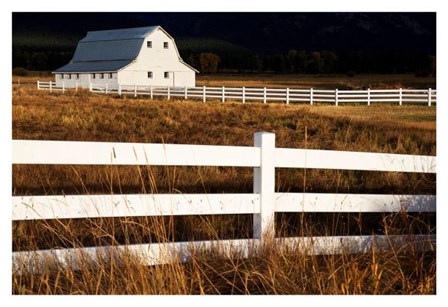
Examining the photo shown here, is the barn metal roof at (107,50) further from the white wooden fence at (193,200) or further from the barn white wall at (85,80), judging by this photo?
the white wooden fence at (193,200)

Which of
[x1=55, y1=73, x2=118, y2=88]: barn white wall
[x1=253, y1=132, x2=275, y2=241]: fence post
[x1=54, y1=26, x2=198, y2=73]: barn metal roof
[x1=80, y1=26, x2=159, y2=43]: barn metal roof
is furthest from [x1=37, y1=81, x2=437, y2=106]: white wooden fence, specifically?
[x1=253, y1=132, x2=275, y2=241]: fence post

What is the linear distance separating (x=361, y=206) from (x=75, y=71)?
77.0 feet

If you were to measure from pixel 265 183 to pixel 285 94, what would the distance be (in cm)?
1994

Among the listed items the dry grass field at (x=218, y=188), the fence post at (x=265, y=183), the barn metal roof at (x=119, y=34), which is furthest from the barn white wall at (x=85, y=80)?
the fence post at (x=265, y=183)

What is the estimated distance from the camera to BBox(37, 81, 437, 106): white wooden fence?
2525 cm

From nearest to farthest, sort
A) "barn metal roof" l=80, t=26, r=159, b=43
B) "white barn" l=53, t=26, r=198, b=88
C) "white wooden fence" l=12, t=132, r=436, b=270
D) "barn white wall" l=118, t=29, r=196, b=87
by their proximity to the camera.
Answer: "white wooden fence" l=12, t=132, r=436, b=270 < "barn white wall" l=118, t=29, r=196, b=87 < "white barn" l=53, t=26, r=198, b=88 < "barn metal roof" l=80, t=26, r=159, b=43

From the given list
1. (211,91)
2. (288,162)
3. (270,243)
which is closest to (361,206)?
(288,162)

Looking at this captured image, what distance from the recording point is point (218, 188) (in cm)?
973

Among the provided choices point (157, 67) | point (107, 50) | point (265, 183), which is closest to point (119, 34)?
point (107, 50)

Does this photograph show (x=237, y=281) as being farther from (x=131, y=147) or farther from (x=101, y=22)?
(x=101, y=22)

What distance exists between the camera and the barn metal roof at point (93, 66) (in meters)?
27.1

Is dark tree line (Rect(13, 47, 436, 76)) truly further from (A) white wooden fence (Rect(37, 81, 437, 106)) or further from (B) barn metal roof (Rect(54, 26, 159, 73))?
(B) barn metal roof (Rect(54, 26, 159, 73))

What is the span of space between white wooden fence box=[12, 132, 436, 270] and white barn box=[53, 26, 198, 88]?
63.0 ft
